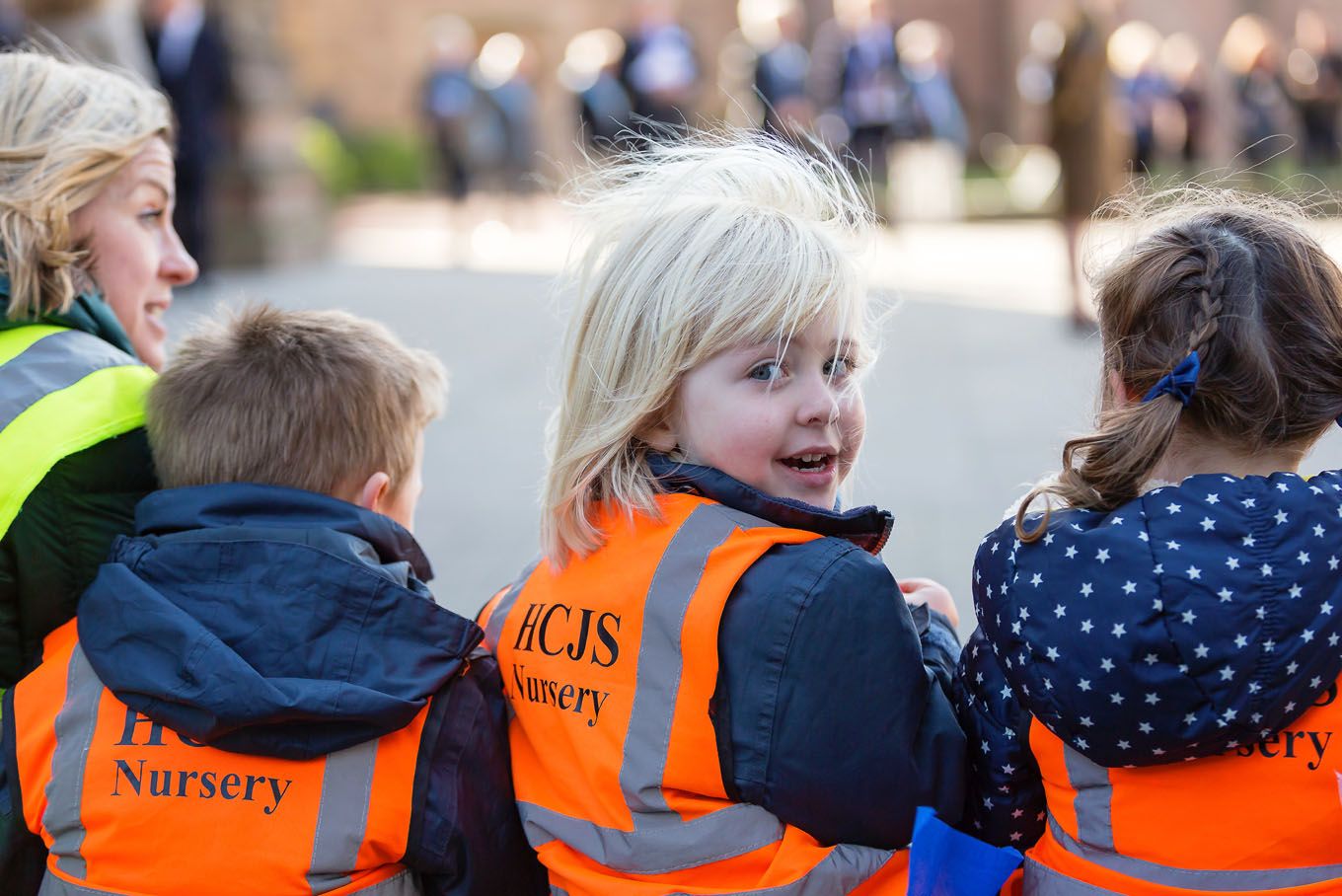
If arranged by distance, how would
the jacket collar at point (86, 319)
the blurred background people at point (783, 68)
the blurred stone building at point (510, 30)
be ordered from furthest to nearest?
the blurred stone building at point (510, 30), the blurred background people at point (783, 68), the jacket collar at point (86, 319)

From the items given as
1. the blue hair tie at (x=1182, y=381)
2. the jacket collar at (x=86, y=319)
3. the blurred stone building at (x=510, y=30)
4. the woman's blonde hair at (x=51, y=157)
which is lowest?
the jacket collar at (x=86, y=319)

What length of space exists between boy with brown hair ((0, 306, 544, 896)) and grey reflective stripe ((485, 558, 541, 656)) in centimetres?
6

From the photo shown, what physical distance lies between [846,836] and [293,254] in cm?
1223

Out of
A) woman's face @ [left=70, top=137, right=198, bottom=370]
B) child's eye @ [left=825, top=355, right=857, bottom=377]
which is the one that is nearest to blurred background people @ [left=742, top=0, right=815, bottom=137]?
woman's face @ [left=70, top=137, right=198, bottom=370]

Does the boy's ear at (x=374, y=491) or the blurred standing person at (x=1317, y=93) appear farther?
the blurred standing person at (x=1317, y=93)

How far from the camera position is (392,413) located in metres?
2.33

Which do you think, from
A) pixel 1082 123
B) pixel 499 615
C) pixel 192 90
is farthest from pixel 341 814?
pixel 192 90

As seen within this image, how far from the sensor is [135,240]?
2750mm

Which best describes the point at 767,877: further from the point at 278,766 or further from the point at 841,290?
the point at 841,290

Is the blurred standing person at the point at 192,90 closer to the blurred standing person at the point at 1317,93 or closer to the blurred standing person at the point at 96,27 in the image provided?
the blurred standing person at the point at 96,27

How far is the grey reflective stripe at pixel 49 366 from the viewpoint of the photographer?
2.27 m

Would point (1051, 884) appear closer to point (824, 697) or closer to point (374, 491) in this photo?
point (824, 697)

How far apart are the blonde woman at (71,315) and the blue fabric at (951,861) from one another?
4.29 feet

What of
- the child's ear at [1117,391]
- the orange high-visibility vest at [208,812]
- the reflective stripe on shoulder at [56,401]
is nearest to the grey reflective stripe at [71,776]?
the orange high-visibility vest at [208,812]
